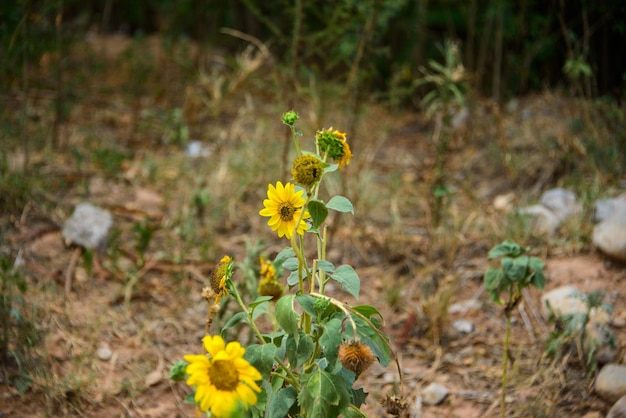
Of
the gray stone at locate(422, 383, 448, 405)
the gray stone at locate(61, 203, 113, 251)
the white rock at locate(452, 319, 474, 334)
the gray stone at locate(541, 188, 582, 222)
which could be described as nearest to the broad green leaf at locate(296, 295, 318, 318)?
the gray stone at locate(422, 383, 448, 405)

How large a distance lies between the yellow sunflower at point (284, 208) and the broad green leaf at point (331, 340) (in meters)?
0.21

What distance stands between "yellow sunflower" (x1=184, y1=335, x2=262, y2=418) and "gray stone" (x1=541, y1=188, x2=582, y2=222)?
2311 mm

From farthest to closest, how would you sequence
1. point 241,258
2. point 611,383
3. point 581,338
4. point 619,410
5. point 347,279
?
point 241,258 → point 581,338 → point 611,383 → point 619,410 → point 347,279

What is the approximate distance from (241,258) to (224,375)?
6.13ft

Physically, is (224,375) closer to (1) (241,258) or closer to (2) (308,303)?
(2) (308,303)

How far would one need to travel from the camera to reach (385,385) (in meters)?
2.23

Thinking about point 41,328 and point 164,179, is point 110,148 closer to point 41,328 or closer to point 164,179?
point 164,179

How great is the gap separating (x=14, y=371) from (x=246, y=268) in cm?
78

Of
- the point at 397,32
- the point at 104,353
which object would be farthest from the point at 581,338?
the point at 397,32

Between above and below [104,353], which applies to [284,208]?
above

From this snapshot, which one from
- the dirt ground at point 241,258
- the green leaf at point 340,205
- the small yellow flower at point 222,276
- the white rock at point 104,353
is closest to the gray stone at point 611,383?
the dirt ground at point 241,258

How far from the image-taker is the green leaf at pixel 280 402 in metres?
1.35

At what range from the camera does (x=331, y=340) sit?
1.25 m

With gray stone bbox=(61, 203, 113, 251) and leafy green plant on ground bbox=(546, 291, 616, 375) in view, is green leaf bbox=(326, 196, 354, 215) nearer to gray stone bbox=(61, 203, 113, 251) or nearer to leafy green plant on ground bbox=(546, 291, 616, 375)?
leafy green plant on ground bbox=(546, 291, 616, 375)
